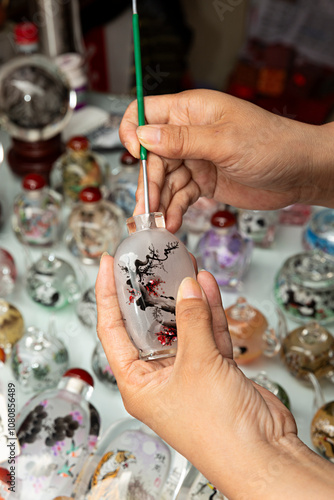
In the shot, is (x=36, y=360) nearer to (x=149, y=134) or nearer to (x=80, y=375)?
(x=80, y=375)

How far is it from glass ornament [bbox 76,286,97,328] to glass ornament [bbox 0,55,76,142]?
1.61 feet

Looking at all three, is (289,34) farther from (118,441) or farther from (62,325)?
(118,441)

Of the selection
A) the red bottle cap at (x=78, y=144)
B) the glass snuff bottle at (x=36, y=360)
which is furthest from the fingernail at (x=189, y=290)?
the red bottle cap at (x=78, y=144)

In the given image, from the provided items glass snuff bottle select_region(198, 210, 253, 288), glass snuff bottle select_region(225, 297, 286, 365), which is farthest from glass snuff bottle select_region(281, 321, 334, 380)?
glass snuff bottle select_region(198, 210, 253, 288)

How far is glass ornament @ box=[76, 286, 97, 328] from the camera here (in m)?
1.02

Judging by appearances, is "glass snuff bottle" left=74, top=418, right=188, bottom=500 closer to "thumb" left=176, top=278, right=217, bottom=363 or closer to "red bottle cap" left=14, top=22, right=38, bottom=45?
"thumb" left=176, top=278, right=217, bottom=363

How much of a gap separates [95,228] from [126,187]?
0.15 metres

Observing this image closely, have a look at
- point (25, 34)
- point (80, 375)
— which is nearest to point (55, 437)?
point (80, 375)

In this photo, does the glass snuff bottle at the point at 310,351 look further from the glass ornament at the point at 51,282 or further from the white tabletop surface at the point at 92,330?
the glass ornament at the point at 51,282

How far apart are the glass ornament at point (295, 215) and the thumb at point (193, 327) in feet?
2.26

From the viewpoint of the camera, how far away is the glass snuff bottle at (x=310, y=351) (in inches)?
37.0

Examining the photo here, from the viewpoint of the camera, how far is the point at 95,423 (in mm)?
850

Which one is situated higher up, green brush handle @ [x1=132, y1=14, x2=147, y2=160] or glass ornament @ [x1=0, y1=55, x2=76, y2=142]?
green brush handle @ [x1=132, y1=14, x2=147, y2=160]

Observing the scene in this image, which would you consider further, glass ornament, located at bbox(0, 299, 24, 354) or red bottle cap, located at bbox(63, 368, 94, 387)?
glass ornament, located at bbox(0, 299, 24, 354)
